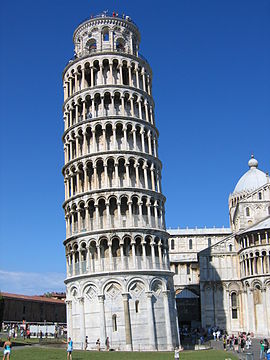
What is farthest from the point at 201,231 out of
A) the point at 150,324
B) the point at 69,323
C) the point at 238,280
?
the point at 150,324

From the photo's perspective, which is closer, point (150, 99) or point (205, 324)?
point (150, 99)

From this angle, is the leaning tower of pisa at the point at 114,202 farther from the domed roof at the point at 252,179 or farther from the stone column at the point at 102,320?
the domed roof at the point at 252,179

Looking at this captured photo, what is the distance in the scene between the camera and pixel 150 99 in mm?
54312

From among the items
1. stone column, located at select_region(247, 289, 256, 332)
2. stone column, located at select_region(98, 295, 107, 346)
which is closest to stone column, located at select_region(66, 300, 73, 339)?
stone column, located at select_region(98, 295, 107, 346)

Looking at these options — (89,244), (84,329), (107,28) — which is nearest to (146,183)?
(89,244)

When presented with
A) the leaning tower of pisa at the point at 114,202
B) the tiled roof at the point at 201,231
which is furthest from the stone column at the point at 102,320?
the tiled roof at the point at 201,231

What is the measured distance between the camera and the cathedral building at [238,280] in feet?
221

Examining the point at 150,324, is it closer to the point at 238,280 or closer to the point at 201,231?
the point at 238,280

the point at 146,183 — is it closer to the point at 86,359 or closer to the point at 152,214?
the point at 152,214

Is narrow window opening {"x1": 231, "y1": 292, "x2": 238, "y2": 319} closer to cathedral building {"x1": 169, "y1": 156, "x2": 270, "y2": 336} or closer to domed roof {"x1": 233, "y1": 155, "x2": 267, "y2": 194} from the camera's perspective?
cathedral building {"x1": 169, "y1": 156, "x2": 270, "y2": 336}

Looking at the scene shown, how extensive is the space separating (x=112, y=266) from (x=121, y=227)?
3.73 metres

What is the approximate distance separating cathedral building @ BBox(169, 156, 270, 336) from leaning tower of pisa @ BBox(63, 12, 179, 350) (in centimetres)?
2339

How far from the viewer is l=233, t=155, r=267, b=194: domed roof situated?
8937 centimetres

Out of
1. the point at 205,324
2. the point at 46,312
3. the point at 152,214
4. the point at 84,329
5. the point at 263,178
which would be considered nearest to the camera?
the point at 84,329
